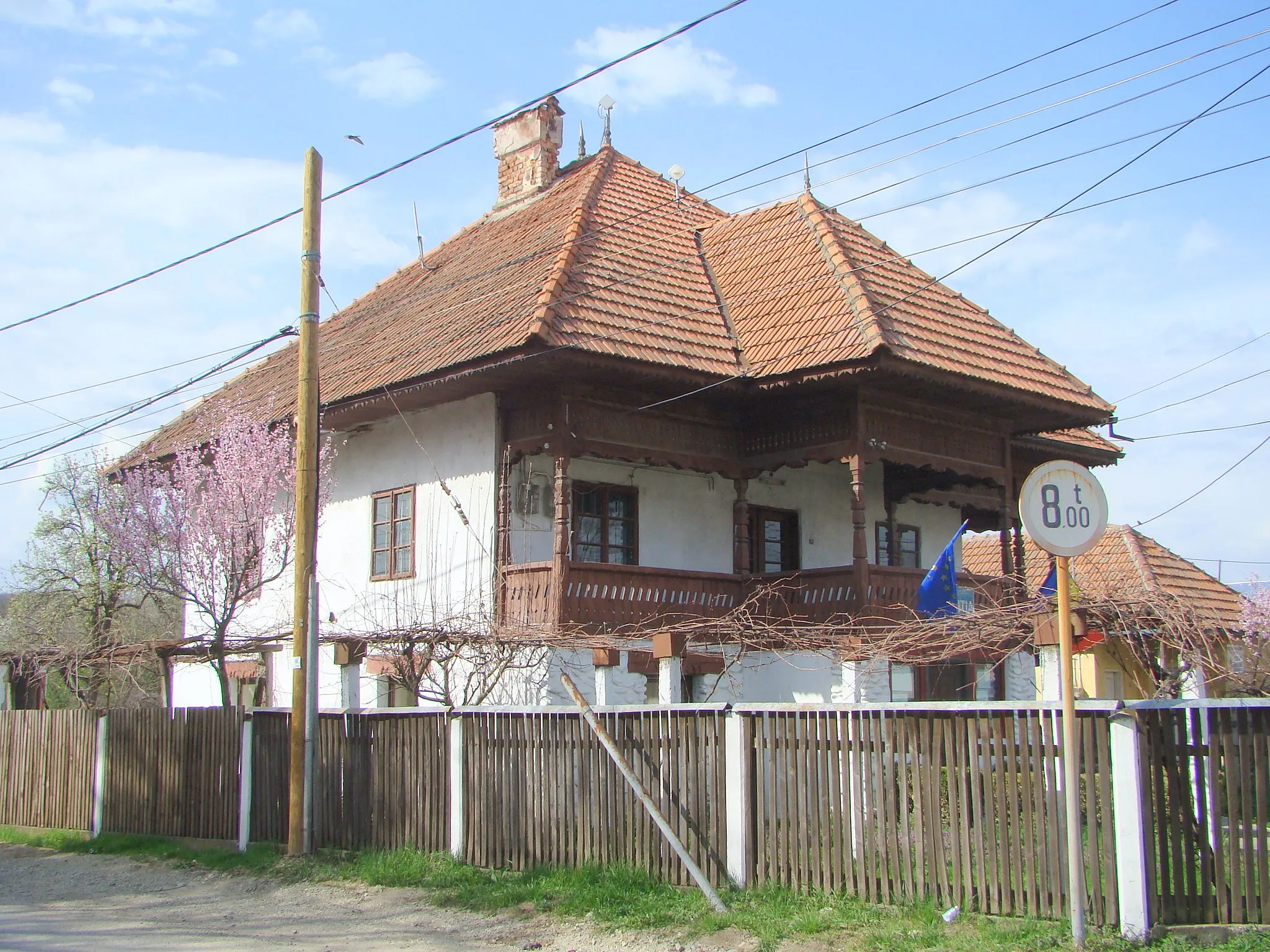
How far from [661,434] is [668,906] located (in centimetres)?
843

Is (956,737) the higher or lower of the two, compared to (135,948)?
higher

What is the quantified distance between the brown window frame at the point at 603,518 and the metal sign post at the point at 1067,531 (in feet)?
31.2

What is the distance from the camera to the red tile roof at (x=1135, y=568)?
28.5 meters

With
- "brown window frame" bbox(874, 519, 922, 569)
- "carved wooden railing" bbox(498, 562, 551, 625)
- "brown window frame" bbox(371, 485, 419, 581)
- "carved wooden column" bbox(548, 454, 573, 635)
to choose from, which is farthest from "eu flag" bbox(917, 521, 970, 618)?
"brown window frame" bbox(371, 485, 419, 581)

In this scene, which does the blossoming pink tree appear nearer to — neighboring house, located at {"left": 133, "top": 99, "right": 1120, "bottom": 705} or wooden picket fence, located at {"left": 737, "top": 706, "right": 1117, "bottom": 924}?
neighboring house, located at {"left": 133, "top": 99, "right": 1120, "bottom": 705}

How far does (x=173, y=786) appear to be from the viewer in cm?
1418

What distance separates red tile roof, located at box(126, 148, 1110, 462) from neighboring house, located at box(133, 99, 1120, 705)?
61 mm

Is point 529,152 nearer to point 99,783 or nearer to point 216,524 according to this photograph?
point 216,524

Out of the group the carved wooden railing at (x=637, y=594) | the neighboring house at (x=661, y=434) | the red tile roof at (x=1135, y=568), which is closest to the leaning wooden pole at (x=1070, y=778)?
the neighboring house at (x=661, y=434)

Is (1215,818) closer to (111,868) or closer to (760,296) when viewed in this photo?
(111,868)

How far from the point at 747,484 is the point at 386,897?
9276mm

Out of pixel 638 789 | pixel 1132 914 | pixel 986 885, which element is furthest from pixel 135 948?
pixel 1132 914

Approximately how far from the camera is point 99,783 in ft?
49.8

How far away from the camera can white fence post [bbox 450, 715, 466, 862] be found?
1112 centimetres
